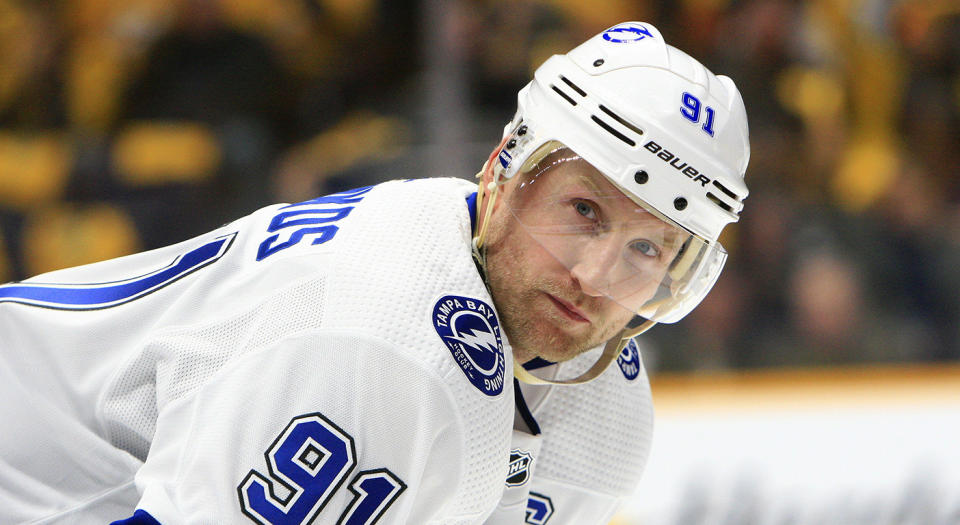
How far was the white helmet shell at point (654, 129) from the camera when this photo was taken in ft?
5.79

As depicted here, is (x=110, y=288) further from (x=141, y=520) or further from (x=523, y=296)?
(x=523, y=296)

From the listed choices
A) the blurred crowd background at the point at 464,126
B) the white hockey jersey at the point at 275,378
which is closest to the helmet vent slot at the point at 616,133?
the white hockey jersey at the point at 275,378

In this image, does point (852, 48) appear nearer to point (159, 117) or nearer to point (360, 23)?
point (360, 23)

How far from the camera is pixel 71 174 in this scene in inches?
189

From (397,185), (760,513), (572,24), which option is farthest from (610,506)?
(572,24)

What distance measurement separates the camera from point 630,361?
86.3 inches

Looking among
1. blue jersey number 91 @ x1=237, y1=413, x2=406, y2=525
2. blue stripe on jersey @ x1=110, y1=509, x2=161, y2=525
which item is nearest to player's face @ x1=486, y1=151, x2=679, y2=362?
blue jersey number 91 @ x1=237, y1=413, x2=406, y2=525

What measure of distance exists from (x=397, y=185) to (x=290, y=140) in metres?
3.37

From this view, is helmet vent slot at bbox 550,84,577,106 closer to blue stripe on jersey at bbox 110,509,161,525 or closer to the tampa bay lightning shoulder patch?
the tampa bay lightning shoulder patch

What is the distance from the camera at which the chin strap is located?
1896 mm

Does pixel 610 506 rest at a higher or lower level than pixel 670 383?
higher

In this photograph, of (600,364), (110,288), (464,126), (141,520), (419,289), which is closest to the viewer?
(141,520)

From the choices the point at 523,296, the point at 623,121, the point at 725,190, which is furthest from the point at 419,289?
the point at 725,190

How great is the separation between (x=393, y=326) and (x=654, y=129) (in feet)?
1.83
